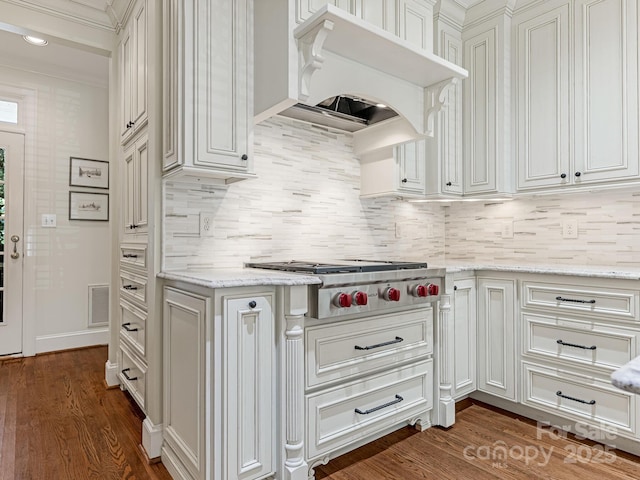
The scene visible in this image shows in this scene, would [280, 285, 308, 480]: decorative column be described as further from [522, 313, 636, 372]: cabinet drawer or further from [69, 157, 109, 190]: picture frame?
[69, 157, 109, 190]: picture frame

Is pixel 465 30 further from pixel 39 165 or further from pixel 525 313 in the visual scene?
pixel 39 165

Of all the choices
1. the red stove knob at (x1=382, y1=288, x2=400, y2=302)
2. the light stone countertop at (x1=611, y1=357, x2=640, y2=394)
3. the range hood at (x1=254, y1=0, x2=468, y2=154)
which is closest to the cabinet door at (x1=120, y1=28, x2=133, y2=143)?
the range hood at (x1=254, y1=0, x2=468, y2=154)

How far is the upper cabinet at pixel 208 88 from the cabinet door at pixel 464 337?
55.8 inches

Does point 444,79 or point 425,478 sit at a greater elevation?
point 444,79

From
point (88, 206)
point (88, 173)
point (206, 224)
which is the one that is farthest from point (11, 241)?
point (206, 224)

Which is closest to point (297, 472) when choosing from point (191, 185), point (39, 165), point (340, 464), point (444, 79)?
point (340, 464)

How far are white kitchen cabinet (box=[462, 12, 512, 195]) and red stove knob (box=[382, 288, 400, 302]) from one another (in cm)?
133

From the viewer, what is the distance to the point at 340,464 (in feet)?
5.91

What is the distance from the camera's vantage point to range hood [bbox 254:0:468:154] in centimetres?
171

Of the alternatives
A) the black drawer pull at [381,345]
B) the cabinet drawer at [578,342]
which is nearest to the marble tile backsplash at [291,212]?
the black drawer pull at [381,345]

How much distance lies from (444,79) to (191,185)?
1.55 meters

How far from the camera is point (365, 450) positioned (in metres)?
1.92

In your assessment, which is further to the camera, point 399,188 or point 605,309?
Result: point 399,188

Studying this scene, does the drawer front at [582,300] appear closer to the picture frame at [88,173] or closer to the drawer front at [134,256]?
the drawer front at [134,256]
